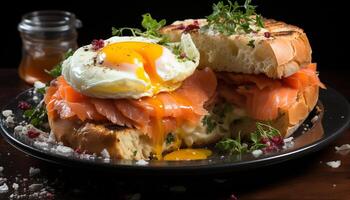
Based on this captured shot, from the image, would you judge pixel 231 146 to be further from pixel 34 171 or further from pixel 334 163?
pixel 34 171

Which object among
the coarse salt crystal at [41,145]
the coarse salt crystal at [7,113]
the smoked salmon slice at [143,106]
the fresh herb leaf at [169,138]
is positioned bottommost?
the coarse salt crystal at [7,113]

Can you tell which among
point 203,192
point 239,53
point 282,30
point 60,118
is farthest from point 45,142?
point 282,30

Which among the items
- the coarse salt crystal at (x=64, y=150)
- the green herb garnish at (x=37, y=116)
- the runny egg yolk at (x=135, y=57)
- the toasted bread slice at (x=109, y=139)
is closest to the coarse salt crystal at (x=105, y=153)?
the toasted bread slice at (x=109, y=139)

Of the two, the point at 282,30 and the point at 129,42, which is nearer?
the point at 129,42

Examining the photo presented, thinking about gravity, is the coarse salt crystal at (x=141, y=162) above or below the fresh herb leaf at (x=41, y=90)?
above

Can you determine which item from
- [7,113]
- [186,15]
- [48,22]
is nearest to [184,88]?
[7,113]

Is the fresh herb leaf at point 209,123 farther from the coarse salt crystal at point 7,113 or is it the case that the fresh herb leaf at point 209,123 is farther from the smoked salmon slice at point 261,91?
the coarse salt crystal at point 7,113

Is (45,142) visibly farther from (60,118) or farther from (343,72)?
(343,72)
